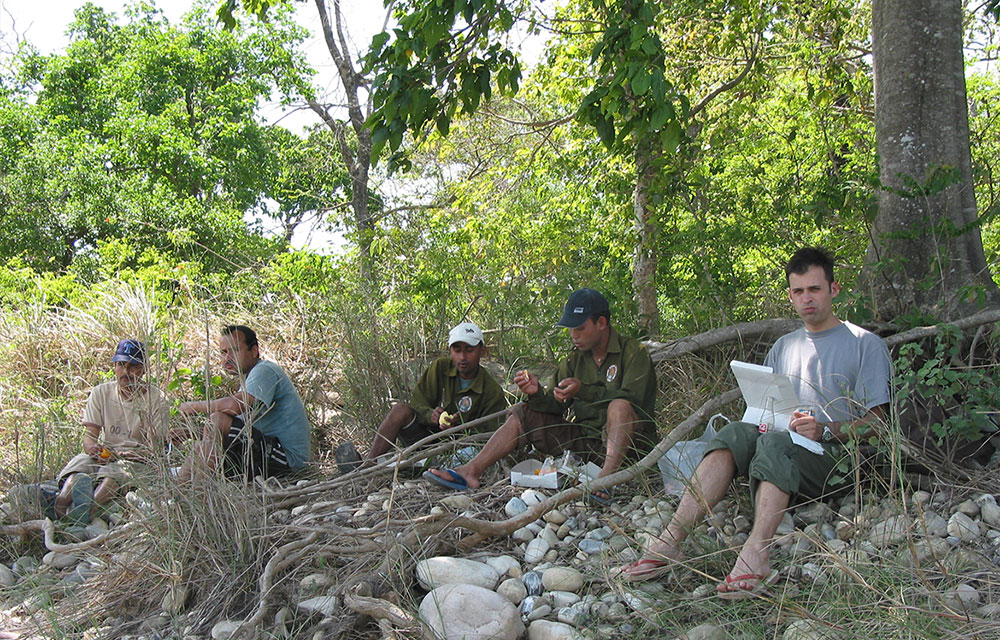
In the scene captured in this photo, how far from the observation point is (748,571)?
2.97m

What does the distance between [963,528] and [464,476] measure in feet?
7.83

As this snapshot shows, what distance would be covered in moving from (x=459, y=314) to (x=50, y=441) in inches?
123

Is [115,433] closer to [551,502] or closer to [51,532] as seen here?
[51,532]

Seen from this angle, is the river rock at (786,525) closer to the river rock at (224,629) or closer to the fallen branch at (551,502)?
the fallen branch at (551,502)

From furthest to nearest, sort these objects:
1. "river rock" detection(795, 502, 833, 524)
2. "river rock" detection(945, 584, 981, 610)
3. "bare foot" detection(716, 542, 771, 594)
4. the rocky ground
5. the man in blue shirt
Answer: the man in blue shirt
"river rock" detection(795, 502, 833, 524)
"bare foot" detection(716, 542, 771, 594)
the rocky ground
"river rock" detection(945, 584, 981, 610)

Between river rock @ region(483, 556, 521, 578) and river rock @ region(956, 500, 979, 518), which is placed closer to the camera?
river rock @ region(956, 500, 979, 518)

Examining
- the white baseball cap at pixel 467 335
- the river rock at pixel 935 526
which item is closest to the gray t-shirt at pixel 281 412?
the white baseball cap at pixel 467 335

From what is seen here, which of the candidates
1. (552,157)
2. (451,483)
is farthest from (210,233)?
(451,483)

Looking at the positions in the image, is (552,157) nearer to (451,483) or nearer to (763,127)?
(763,127)

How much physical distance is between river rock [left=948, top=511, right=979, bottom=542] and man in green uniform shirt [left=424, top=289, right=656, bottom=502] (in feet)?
5.05

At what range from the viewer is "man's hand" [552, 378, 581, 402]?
459 cm

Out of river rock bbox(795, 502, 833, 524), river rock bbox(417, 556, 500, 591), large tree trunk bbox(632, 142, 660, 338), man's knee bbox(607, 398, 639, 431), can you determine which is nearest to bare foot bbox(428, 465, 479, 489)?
man's knee bbox(607, 398, 639, 431)

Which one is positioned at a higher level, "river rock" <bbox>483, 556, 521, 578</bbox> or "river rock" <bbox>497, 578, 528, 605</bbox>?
"river rock" <bbox>483, 556, 521, 578</bbox>

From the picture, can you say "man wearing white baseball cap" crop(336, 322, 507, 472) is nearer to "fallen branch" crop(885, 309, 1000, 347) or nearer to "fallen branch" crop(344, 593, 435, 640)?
"fallen branch" crop(344, 593, 435, 640)
